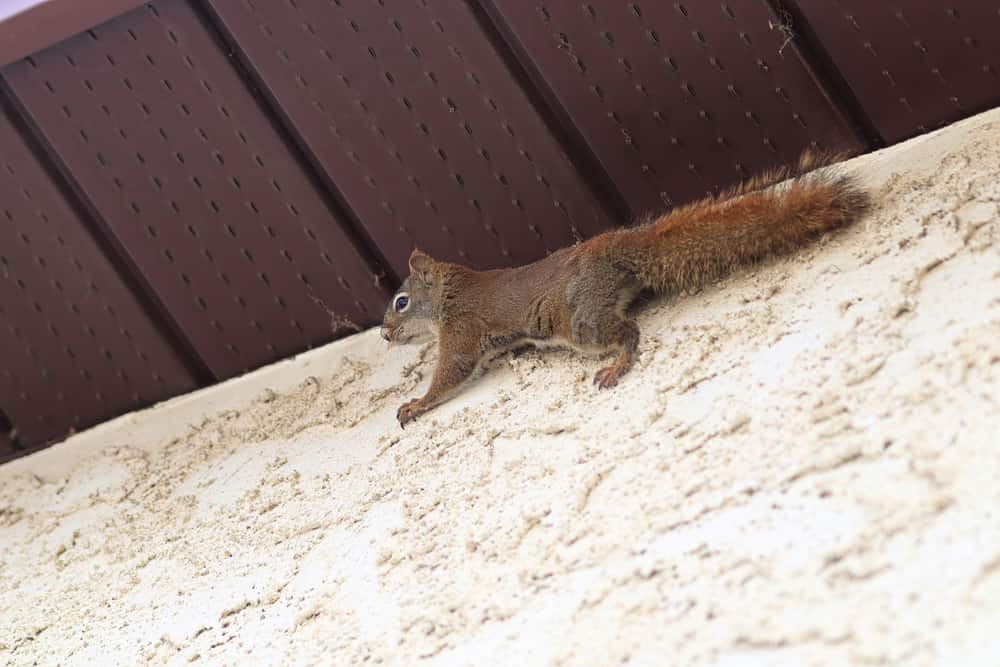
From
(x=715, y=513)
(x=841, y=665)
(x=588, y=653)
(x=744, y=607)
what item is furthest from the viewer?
(x=715, y=513)

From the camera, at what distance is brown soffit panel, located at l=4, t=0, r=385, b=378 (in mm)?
3061

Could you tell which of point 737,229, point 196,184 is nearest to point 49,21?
point 196,184

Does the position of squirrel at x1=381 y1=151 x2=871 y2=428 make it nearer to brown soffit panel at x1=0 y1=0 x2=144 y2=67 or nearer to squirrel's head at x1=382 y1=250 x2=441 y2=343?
squirrel's head at x1=382 y1=250 x2=441 y2=343

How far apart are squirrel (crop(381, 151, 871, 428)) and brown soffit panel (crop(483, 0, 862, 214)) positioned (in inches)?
4.2

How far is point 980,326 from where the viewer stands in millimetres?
1877

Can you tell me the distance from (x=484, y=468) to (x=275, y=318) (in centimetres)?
116

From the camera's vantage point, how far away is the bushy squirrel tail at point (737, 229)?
2426 mm

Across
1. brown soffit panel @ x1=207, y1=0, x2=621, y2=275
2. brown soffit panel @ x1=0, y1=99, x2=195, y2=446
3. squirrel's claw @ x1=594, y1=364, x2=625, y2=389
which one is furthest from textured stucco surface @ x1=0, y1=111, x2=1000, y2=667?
brown soffit panel @ x1=207, y1=0, x2=621, y2=275

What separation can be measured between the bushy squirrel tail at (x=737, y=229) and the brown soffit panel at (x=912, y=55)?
12.1 inches

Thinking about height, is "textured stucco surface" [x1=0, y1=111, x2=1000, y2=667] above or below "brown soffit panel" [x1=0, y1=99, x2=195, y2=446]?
below

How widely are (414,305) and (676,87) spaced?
3.09ft

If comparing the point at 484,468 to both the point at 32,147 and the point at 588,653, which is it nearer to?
the point at 588,653

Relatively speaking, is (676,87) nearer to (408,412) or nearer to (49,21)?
(408,412)

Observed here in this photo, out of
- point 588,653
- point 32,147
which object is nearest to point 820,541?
point 588,653
